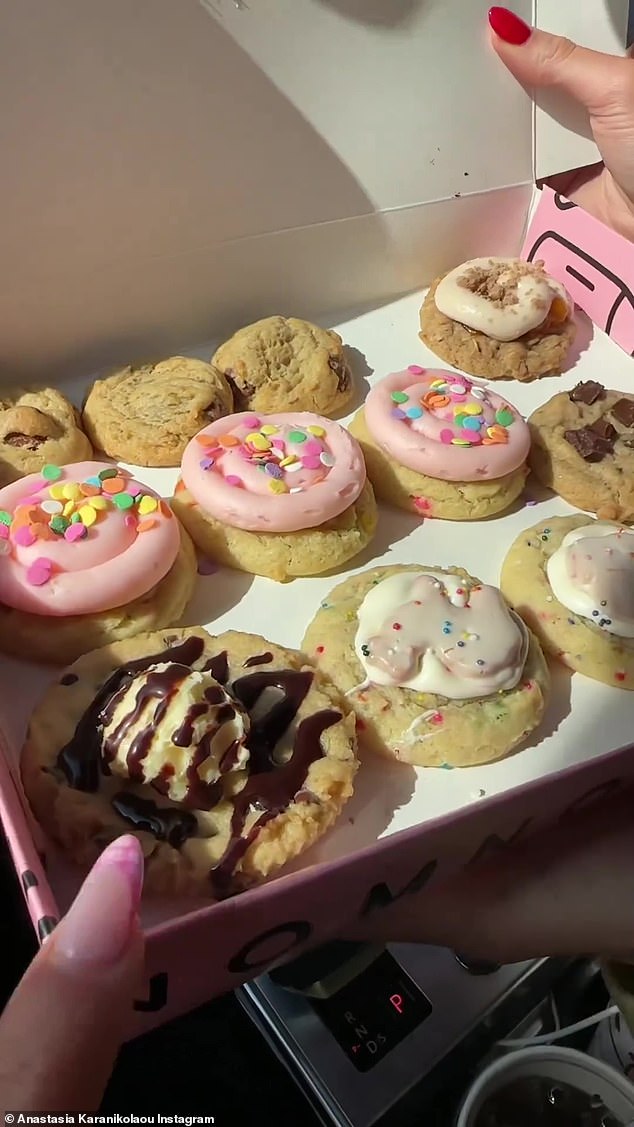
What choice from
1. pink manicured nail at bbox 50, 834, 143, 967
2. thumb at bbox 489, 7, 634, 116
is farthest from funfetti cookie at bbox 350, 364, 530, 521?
pink manicured nail at bbox 50, 834, 143, 967

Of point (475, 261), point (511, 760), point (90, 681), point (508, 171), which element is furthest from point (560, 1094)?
point (508, 171)

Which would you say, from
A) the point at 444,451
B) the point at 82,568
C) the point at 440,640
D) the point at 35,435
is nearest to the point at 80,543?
the point at 82,568

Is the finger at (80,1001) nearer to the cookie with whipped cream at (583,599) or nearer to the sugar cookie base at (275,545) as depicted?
the sugar cookie base at (275,545)

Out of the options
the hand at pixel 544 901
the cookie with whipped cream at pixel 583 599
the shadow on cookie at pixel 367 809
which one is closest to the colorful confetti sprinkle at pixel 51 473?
the shadow on cookie at pixel 367 809

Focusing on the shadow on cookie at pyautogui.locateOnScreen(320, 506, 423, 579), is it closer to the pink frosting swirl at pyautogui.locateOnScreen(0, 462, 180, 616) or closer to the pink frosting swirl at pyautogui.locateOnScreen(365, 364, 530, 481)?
the pink frosting swirl at pyautogui.locateOnScreen(365, 364, 530, 481)

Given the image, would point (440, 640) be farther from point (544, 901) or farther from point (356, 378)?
point (356, 378)

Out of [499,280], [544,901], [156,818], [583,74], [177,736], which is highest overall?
[583,74]

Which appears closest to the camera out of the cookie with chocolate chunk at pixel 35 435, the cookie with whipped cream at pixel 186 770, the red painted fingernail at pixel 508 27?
the cookie with whipped cream at pixel 186 770
